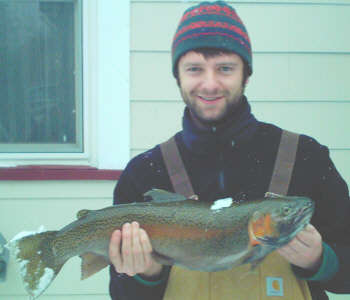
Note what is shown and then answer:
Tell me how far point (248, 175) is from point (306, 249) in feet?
1.34

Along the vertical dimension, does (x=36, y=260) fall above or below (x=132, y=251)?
below

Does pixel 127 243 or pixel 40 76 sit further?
pixel 40 76

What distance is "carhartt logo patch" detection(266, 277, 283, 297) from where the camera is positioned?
1.62 m

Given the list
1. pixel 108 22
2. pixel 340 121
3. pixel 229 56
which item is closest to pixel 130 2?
pixel 108 22

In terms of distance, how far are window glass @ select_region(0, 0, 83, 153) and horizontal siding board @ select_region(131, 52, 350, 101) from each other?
0.61m

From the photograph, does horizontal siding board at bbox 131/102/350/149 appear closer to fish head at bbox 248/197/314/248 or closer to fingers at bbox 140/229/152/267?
fingers at bbox 140/229/152/267

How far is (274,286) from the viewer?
1635mm

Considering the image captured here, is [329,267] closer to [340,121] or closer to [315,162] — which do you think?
[315,162]

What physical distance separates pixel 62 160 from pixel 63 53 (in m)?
0.92

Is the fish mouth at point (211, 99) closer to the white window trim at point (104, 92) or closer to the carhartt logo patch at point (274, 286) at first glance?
the carhartt logo patch at point (274, 286)

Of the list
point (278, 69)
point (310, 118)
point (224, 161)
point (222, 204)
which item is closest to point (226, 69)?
point (224, 161)

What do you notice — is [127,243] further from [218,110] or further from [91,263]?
[218,110]

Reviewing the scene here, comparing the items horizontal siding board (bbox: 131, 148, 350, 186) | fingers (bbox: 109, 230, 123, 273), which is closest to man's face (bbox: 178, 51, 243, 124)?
fingers (bbox: 109, 230, 123, 273)

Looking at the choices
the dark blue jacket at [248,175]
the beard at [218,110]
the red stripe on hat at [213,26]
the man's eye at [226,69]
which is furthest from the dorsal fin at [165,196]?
the red stripe on hat at [213,26]
